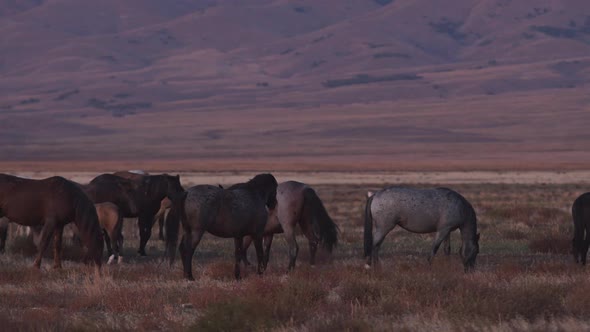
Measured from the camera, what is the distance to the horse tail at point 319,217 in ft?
57.6

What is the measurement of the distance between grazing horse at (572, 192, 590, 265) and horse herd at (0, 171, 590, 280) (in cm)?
1

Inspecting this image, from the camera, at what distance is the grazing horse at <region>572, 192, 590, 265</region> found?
54.6 ft

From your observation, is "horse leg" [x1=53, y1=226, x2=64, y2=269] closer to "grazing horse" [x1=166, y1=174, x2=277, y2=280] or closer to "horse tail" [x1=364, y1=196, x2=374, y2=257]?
"grazing horse" [x1=166, y1=174, x2=277, y2=280]

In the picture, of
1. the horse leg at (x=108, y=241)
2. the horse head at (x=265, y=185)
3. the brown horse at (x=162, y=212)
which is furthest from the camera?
the brown horse at (x=162, y=212)

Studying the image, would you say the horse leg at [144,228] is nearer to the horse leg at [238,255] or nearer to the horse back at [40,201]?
the horse back at [40,201]

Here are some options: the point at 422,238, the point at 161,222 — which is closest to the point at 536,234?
the point at 422,238

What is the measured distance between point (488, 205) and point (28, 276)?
2547cm

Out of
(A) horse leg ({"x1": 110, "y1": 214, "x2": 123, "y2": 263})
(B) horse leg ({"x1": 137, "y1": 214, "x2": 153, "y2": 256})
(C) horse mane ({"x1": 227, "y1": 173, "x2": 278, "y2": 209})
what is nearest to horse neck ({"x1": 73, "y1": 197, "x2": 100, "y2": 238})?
(C) horse mane ({"x1": 227, "y1": 173, "x2": 278, "y2": 209})

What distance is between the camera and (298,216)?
17.5 metres

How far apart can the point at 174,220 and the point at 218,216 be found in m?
0.82

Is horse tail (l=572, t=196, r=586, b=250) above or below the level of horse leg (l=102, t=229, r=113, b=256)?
above

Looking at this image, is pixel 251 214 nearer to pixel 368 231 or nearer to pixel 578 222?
pixel 368 231

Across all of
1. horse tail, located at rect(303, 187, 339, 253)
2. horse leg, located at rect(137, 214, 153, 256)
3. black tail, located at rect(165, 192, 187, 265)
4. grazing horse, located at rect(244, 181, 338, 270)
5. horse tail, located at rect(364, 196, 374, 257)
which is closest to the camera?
black tail, located at rect(165, 192, 187, 265)

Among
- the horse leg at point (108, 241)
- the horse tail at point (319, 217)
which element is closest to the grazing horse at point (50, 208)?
the horse leg at point (108, 241)
